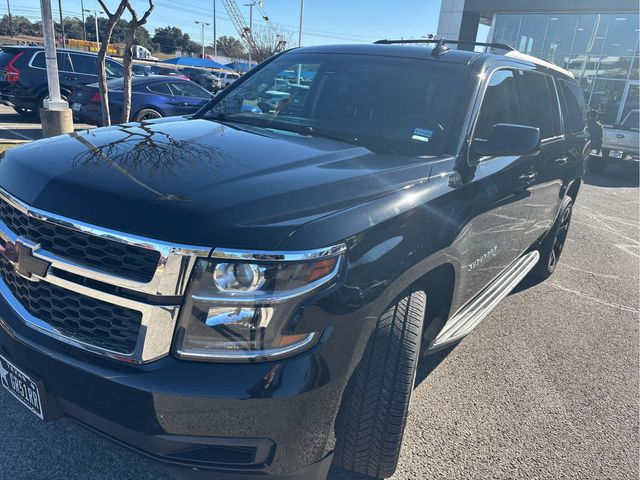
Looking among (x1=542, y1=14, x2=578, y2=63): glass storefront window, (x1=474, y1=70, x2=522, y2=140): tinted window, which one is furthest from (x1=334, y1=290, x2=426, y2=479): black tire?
(x1=542, y1=14, x2=578, y2=63): glass storefront window

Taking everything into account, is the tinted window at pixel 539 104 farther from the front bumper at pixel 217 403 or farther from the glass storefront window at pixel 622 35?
the glass storefront window at pixel 622 35

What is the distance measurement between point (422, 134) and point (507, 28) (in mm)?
25070

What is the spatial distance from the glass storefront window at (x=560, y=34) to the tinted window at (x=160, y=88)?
1928 centimetres

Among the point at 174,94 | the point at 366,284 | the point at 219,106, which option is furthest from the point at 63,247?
the point at 174,94

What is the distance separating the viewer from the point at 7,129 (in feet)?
35.8

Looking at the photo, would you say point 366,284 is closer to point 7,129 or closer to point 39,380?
point 39,380

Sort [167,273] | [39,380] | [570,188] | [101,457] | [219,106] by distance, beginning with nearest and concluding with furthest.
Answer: [167,273] → [39,380] → [101,457] → [219,106] → [570,188]

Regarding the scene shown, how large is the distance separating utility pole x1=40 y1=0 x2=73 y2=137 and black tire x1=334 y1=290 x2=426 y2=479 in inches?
344

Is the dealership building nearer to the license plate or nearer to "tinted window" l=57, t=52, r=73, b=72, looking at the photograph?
"tinted window" l=57, t=52, r=73, b=72

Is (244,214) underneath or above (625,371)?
above

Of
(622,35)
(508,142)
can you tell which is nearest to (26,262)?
(508,142)

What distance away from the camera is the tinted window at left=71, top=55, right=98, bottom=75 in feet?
43.3

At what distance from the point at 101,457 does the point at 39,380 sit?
2.38 ft

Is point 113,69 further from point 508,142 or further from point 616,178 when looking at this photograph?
point 508,142
